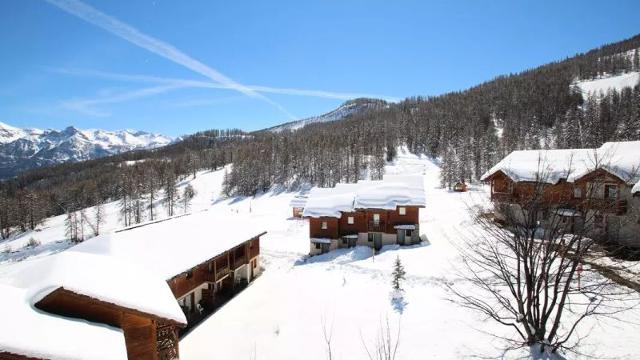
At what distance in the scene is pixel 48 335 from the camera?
25.7 ft

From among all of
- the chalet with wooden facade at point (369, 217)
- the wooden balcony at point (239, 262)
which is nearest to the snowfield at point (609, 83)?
the chalet with wooden facade at point (369, 217)

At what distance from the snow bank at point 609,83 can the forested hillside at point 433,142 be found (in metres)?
5.71

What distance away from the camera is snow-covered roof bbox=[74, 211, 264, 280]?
21.2m

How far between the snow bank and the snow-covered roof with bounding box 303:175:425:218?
153m

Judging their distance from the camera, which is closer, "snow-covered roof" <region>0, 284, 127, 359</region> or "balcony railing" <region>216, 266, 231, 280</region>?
"snow-covered roof" <region>0, 284, 127, 359</region>

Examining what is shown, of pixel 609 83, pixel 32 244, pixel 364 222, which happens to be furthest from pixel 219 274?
pixel 609 83

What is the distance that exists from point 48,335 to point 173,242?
57.4 ft

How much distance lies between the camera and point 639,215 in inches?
1022

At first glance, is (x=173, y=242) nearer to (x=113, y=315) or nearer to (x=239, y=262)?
(x=239, y=262)

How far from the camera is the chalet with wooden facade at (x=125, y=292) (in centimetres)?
853

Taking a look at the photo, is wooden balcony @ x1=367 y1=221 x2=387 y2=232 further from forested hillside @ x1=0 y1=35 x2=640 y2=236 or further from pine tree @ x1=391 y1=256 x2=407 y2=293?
forested hillside @ x1=0 y1=35 x2=640 y2=236

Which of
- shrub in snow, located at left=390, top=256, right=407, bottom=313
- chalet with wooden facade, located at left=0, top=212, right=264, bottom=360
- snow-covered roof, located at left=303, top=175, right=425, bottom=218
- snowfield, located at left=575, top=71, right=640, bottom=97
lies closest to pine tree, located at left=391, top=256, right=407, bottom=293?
shrub in snow, located at left=390, top=256, right=407, bottom=313

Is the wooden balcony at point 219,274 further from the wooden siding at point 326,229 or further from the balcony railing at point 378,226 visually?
the balcony railing at point 378,226

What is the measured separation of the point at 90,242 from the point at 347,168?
81.9 metres
